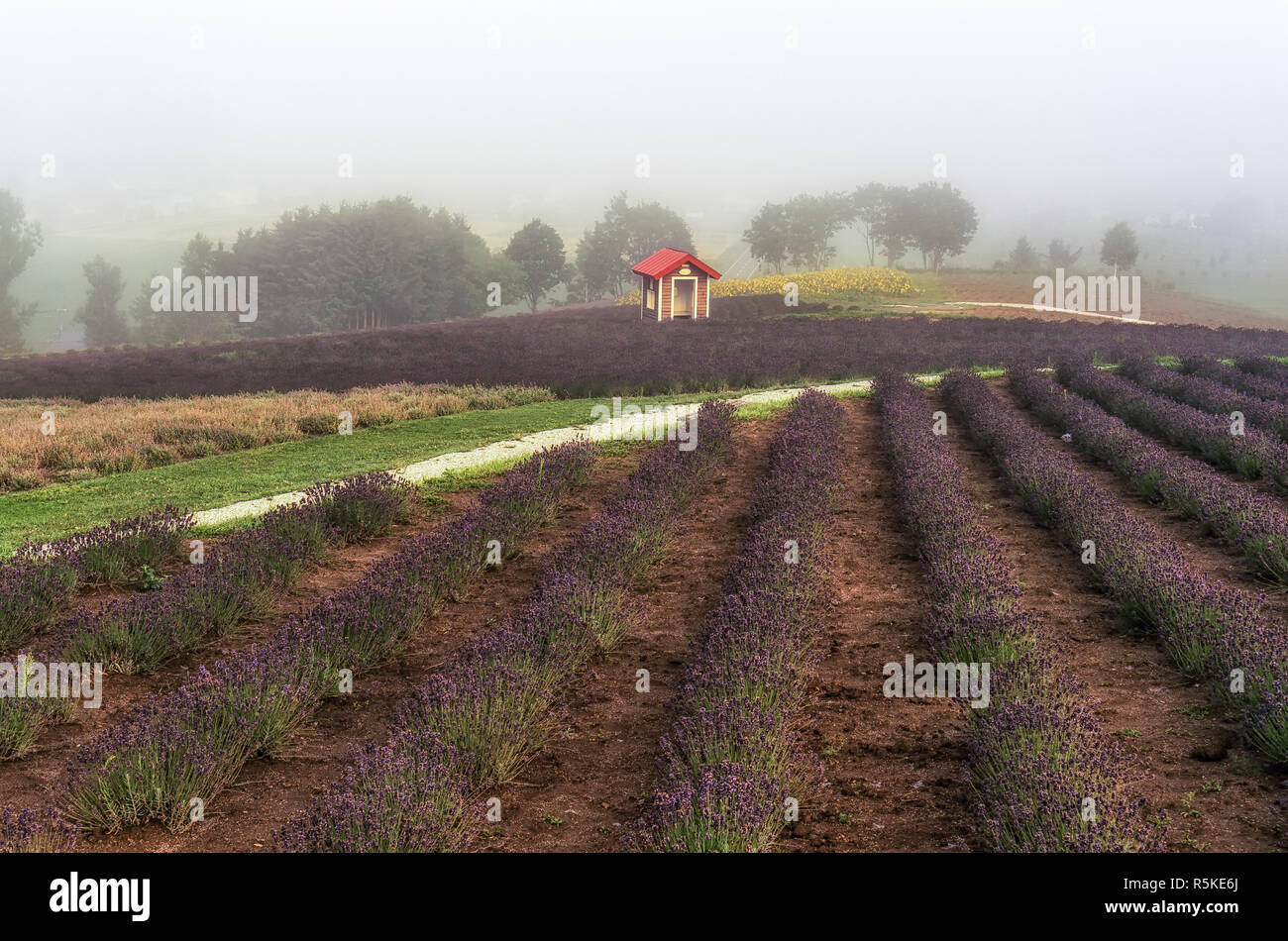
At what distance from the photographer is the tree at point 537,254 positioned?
233ft

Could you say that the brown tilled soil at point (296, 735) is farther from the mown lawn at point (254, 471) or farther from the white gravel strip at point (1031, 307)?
the white gravel strip at point (1031, 307)

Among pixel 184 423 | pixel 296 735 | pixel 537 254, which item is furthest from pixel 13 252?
pixel 296 735

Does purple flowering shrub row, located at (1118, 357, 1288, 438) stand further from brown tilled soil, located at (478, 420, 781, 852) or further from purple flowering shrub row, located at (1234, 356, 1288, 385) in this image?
brown tilled soil, located at (478, 420, 781, 852)

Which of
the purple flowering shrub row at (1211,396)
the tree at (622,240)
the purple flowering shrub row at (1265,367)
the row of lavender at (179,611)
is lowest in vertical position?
the row of lavender at (179,611)

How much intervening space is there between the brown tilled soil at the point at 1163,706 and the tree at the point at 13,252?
7630 cm

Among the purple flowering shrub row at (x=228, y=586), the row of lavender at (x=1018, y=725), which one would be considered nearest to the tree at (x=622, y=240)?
the purple flowering shrub row at (x=228, y=586)

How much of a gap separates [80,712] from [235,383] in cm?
1890

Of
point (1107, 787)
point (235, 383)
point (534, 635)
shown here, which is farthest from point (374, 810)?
point (235, 383)

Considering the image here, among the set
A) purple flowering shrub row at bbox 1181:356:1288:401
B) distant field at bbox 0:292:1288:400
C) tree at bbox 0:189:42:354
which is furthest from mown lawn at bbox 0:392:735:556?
tree at bbox 0:189:42:354

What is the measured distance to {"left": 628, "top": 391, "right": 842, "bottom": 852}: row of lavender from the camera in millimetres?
3609

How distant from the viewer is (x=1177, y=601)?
5.80m

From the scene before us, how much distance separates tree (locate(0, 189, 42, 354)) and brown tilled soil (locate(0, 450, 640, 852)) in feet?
242

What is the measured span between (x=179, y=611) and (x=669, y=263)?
33402 mm

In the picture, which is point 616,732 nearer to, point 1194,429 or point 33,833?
point 33,833
